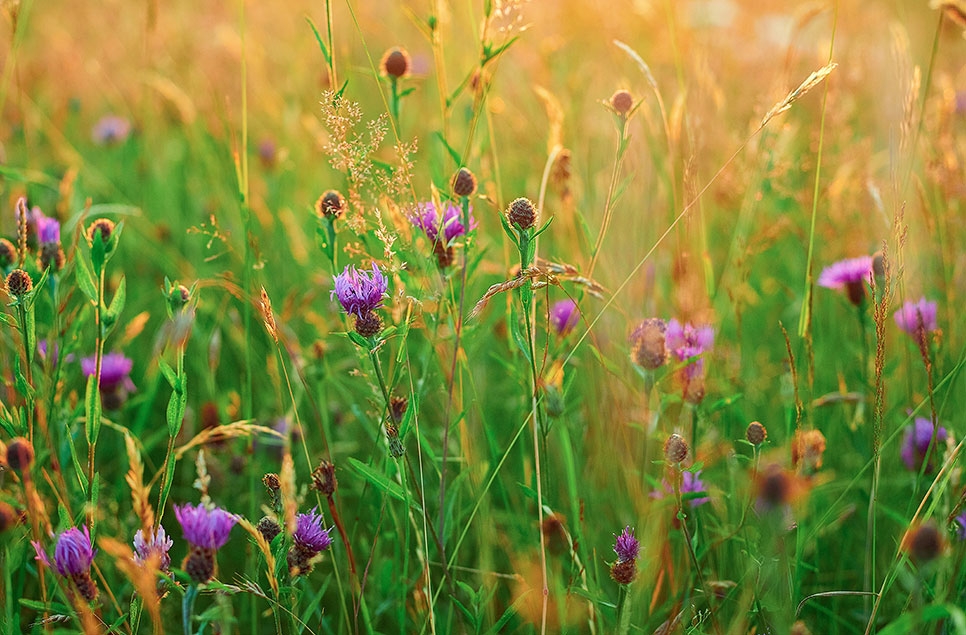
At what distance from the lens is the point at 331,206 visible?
1048mm

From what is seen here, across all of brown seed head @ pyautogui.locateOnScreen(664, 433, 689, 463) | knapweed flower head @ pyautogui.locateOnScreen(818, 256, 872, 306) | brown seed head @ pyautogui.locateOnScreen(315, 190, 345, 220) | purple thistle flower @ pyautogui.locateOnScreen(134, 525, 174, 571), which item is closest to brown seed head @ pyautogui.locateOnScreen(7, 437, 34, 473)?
purple thistle flower @ pyautogui.locateOnScreen(134, 525, 174, 571)

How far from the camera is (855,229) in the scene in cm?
166

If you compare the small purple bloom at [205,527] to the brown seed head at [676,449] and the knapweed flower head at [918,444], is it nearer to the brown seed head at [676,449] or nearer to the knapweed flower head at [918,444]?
the brown seed head at [676,449]

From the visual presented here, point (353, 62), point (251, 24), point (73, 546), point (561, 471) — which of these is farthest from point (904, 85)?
point (251, 24)

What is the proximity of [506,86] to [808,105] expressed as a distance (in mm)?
1016

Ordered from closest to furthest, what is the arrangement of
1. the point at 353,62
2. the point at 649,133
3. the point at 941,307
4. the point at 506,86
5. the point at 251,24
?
the point at 941,307 < the point at 649,133 < the point at 506,86 < the point at 353,62 < the point at 251,24

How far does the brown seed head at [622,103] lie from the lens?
1.09 meters

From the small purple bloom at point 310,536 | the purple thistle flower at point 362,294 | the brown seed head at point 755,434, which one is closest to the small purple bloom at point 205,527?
the small purple bloom at point 310,536

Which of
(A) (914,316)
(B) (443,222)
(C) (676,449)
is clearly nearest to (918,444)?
(A) (914,316)

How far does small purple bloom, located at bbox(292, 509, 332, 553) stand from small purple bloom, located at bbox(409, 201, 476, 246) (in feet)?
1.21

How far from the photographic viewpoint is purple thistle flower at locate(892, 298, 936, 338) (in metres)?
1.23

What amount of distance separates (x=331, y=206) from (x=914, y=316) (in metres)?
0.91

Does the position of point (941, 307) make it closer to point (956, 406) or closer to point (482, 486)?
point (956, 406)

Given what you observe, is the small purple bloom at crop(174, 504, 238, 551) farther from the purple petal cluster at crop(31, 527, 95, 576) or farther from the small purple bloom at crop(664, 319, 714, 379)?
the small purple bloom at crop(664, 319, 714, 379)
